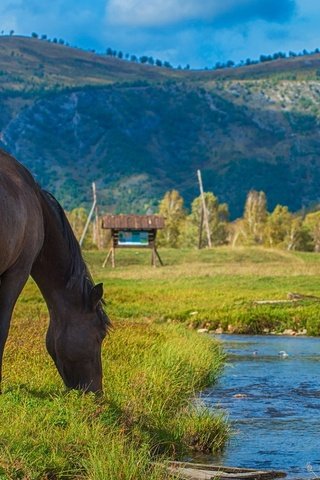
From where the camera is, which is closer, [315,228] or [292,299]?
[292,299]

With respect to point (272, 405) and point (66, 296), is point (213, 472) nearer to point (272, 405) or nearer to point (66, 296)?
point (66, 296)

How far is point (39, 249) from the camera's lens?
416 inches

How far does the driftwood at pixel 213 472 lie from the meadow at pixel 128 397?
25cm

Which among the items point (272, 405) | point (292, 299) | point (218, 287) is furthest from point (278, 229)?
point (272, 405)

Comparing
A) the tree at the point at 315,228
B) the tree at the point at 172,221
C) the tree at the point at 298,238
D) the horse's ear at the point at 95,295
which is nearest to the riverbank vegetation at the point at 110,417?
the horse's ear at the point at 95,295

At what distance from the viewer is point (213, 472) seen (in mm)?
9742

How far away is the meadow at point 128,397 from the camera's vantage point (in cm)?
883

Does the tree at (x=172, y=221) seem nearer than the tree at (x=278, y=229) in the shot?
No

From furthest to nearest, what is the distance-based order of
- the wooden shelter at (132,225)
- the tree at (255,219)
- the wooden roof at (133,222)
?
the tree at (255,219) < the wooden roof at (133,222) < the wooden shelter at (132,225)

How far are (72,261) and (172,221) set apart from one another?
371 ft

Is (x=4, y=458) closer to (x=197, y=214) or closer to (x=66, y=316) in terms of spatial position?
(x=66, y=316)

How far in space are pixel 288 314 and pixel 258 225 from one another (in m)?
101

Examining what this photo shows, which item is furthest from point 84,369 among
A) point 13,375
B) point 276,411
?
point 276,411

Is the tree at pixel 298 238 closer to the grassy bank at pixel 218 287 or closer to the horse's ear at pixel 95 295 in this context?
the grassy bank at pixel 218 287
